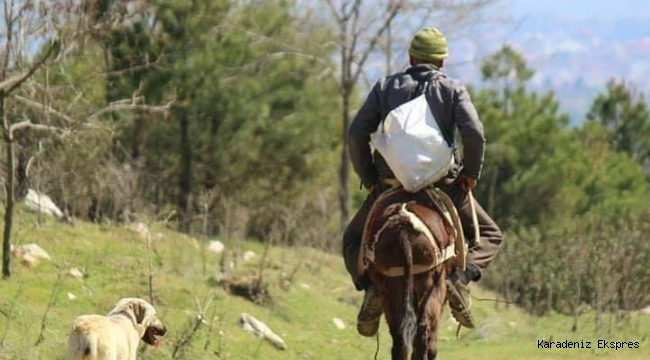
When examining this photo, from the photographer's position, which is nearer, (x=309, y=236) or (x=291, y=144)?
(x=309, y=236)

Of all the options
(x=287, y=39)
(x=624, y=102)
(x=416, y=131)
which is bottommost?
(x=624, y=102)

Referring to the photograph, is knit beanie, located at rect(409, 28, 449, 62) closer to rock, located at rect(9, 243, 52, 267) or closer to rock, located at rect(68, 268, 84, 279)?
rock, located at rect(68, 268, 84, 279)

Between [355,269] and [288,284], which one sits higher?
[355,269]

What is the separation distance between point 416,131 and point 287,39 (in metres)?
21.4

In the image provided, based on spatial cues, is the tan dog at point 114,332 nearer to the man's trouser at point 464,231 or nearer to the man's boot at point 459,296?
the man's trouser at point 464,231

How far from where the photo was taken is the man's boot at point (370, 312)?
30.7 ft

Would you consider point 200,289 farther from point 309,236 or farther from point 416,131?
→ point 309,236

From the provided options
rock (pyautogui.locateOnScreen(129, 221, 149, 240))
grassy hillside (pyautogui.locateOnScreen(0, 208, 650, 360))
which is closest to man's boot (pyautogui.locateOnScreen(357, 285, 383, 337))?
grassy hillside (pyautogui.locateOnScreen(0, 208, 650, 360))

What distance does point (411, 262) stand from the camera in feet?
28.7

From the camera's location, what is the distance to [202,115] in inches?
1133

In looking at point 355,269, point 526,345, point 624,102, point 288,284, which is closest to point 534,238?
point 288,284

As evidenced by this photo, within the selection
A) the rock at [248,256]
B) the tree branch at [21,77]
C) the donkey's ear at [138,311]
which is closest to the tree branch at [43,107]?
the tree branch at [21,77]

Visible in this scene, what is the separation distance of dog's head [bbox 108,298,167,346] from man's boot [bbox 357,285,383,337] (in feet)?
4.79

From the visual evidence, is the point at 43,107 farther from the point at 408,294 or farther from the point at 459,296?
the point at 408,294
